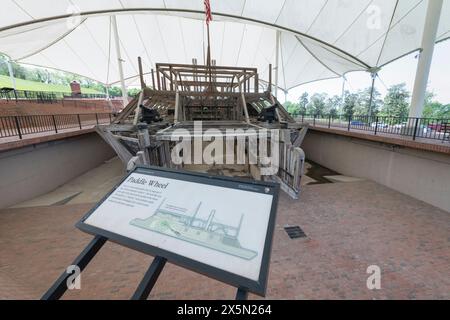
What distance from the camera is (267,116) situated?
773 centimetres

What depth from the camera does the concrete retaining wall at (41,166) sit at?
5453 mm

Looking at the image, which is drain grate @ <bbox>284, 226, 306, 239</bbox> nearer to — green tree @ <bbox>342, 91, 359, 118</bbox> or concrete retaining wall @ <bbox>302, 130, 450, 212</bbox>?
concrete retaining wall @ <bbox>302, 130, 450, 212</bbox>

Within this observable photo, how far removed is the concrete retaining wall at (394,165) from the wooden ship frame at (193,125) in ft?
8.89

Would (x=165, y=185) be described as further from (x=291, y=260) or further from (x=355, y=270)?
(x=355, y=270)

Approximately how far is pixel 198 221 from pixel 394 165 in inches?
294

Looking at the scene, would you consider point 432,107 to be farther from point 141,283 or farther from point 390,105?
point 141,283

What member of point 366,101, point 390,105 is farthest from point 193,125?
point 366,101

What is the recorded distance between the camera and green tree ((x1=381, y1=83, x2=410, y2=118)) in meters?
31.8

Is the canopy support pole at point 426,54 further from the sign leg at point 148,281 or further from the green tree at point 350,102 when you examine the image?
the green tree at point 350,102

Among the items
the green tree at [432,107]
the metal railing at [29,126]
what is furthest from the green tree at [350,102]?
the metal railing at [29,126]

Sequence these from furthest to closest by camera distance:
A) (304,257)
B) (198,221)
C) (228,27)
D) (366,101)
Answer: (366,101), (228,27), (304,257), (198,221)

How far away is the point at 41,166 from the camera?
647 cm

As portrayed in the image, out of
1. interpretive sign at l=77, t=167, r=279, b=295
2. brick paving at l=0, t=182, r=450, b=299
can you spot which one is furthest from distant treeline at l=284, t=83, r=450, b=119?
interpretive sign at l=77, t=167, r=279, b=295

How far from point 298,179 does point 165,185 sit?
15.2 feet
